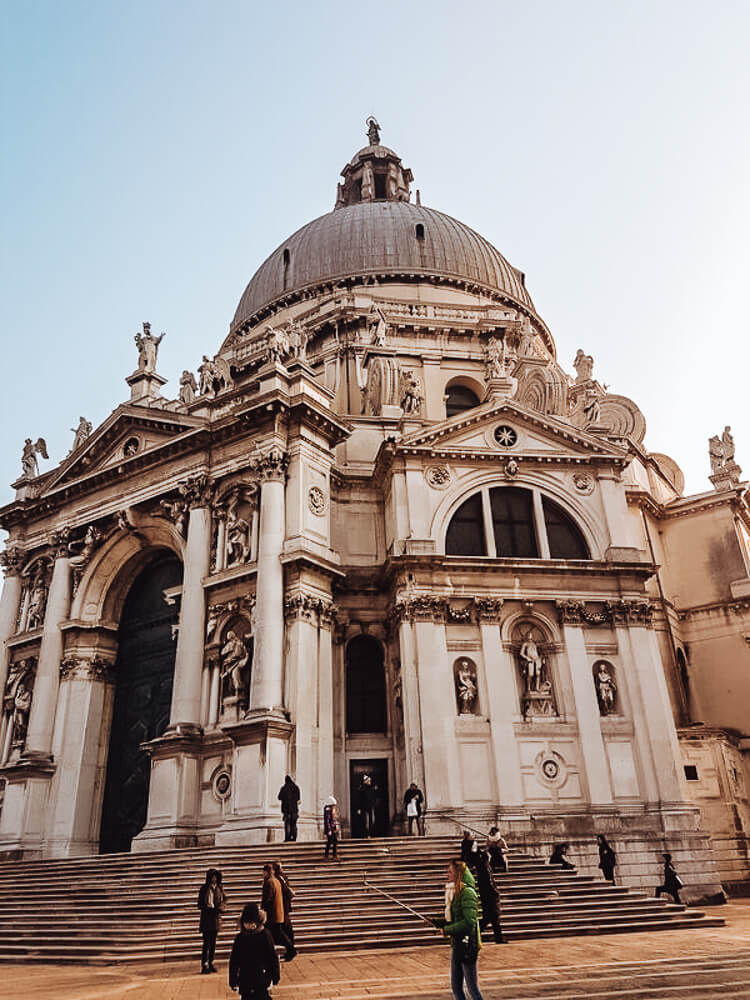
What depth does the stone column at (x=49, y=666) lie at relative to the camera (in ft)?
87.1

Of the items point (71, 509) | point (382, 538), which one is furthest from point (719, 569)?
point (71, 509)

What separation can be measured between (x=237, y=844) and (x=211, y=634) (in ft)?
21.3

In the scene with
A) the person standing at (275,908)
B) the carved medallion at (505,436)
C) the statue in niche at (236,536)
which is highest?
the carved medallion at (505,436)

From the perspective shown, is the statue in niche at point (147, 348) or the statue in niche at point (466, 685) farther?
the statue in niche at point (147, 348)

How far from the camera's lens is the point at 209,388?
28391 millimetres

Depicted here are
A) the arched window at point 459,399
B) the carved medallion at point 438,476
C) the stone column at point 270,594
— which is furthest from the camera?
the arched window at point 459,399

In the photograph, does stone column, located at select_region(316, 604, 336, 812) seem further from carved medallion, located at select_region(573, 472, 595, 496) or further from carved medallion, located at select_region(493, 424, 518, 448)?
carved medallion, located at select_region(573, 472, 595, 496)

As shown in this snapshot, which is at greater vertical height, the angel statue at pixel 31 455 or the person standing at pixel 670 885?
the angel statue at pixel 31 455

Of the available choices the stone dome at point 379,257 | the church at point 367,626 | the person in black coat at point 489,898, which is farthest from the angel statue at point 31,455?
the person in black coat at point 489,898

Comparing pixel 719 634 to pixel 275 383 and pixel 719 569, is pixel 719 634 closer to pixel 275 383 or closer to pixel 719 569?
pixel 719 569

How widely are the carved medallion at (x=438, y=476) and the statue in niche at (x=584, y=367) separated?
474 inches

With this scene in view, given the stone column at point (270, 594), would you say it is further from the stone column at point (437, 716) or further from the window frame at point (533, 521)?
the window frame at point (533, 521)

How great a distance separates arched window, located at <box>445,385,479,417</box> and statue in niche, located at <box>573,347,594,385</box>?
459 centimetres

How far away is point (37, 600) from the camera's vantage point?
98.5ft
